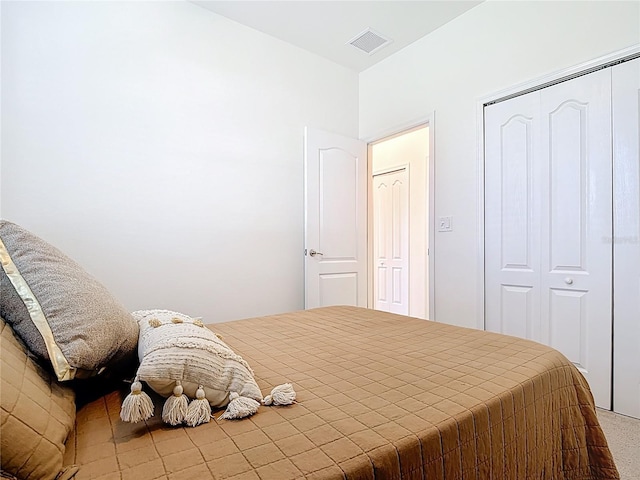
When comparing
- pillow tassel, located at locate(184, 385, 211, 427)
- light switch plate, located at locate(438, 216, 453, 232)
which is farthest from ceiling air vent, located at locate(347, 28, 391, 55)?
pillow tassel, located at locate(184, 385, 211, 427)

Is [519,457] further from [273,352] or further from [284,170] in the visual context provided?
[284,170]

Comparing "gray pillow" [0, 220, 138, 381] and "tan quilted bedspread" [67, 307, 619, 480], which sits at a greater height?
"gray pillow" [0, 220, 138, 381]

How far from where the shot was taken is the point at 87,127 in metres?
2.37

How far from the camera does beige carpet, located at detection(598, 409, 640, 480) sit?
158 cm

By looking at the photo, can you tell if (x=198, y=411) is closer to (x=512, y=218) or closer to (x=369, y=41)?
(x=512, y=218)

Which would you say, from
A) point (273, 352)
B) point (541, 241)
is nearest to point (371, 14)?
point (541, 241)

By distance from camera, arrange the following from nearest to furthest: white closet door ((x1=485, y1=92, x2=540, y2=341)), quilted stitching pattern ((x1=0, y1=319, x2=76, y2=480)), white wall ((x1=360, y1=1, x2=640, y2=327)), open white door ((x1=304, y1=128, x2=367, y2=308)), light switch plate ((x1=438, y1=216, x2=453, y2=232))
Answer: quilted stitching pattern ((x1=0, y1=319, x2=76, y2=480)) → white wall ((x1=360, y1=1, x2=640, y2=327)) → white closet door ((x1=485, y1=92, x2=540, y2=341)) → light switch plate ((x1=438, y1=216, x2=453, y2=232)) → open white door ((x1=304, y1=128, x2=367, y2=308))

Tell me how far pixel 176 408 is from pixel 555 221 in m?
2.57

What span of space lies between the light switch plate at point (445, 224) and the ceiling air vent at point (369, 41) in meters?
1.78

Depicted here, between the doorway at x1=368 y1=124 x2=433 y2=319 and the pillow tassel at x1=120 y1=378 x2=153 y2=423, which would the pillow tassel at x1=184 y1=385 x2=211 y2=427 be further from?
the doorway at x1=368 y1=124 x2=433 y2=319

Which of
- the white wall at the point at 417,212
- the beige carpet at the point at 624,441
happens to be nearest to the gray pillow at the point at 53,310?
the beige carpet at the point at 624,441

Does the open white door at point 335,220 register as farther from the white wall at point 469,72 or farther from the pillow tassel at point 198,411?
the pillow tassel at point 198,411

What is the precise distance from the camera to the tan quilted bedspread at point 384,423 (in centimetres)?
65

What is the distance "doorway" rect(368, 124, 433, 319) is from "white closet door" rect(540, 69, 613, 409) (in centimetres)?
224
